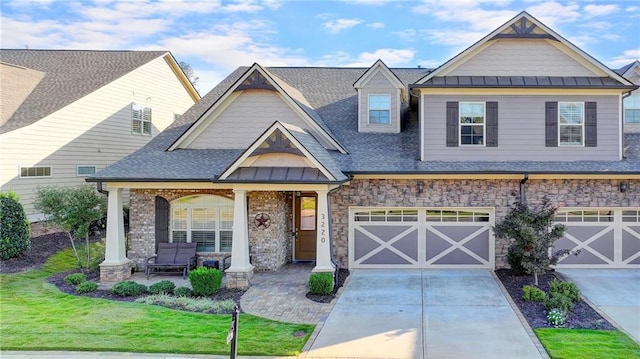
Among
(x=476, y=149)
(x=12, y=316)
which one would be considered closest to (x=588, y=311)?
(x=476, y=149)

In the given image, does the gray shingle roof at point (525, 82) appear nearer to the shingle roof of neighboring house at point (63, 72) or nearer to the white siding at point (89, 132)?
the white siding at point (89, 132)

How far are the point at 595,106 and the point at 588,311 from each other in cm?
694

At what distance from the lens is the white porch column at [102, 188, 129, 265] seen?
12.6 metres

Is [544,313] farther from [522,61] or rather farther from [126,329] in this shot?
[126,329]

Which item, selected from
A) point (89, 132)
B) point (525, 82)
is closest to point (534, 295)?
point (525, 82)

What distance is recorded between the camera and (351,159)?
1390 centimetres

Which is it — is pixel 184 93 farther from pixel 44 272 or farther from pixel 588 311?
pixel 588 311

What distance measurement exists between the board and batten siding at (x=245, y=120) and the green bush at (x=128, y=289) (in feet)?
16.7

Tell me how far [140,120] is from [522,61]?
17.2 m

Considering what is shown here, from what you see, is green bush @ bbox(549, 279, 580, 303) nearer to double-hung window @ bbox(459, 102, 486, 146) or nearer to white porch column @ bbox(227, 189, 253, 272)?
double-hung window @ bbox(459, 102, 486, 146)

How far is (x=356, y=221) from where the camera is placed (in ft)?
45.9

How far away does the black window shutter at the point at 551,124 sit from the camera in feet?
45.0

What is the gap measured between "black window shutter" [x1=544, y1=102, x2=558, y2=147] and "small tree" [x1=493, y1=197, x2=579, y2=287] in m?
3.07

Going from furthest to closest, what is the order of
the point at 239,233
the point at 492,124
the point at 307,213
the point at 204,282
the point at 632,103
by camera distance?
the point at 307,213, the point at 632,103, the point at 492,124, the point at 239,233, the point at 204,282
